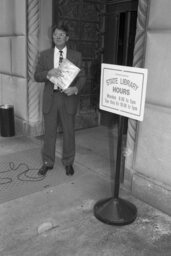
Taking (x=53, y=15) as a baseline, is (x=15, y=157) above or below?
below

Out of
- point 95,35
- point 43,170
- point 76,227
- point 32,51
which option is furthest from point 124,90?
point 95,35

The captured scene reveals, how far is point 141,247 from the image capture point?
2.83m

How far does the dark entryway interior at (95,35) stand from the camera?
224 inches

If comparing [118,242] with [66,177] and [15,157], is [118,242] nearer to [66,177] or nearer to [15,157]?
[66,177]

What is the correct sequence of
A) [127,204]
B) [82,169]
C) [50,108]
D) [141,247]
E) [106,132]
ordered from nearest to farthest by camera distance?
1. [141,247]
2. [127,204]
3. [50,108]
4. [82,169]
5. [106,132]

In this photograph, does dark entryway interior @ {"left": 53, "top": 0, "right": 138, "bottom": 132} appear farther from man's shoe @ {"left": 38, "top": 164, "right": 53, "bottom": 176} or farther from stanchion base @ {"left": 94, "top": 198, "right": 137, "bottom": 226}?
stanchion base @ {"left": 94, "top": 198, "right": 137, "bottom": 226}

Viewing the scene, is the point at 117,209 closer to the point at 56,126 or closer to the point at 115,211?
the point at 115,211

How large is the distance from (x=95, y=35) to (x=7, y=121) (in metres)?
2.46

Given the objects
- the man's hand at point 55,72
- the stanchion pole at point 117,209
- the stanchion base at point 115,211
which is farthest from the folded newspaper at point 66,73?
the stanchion base at point 115,211

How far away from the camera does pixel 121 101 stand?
2.98 m

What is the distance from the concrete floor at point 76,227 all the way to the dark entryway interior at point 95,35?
2537 millimetres

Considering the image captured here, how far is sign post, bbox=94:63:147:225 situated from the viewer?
2811mm

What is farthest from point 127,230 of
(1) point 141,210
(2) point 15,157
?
(2) point 15,157

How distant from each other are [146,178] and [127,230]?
0.72 meters
